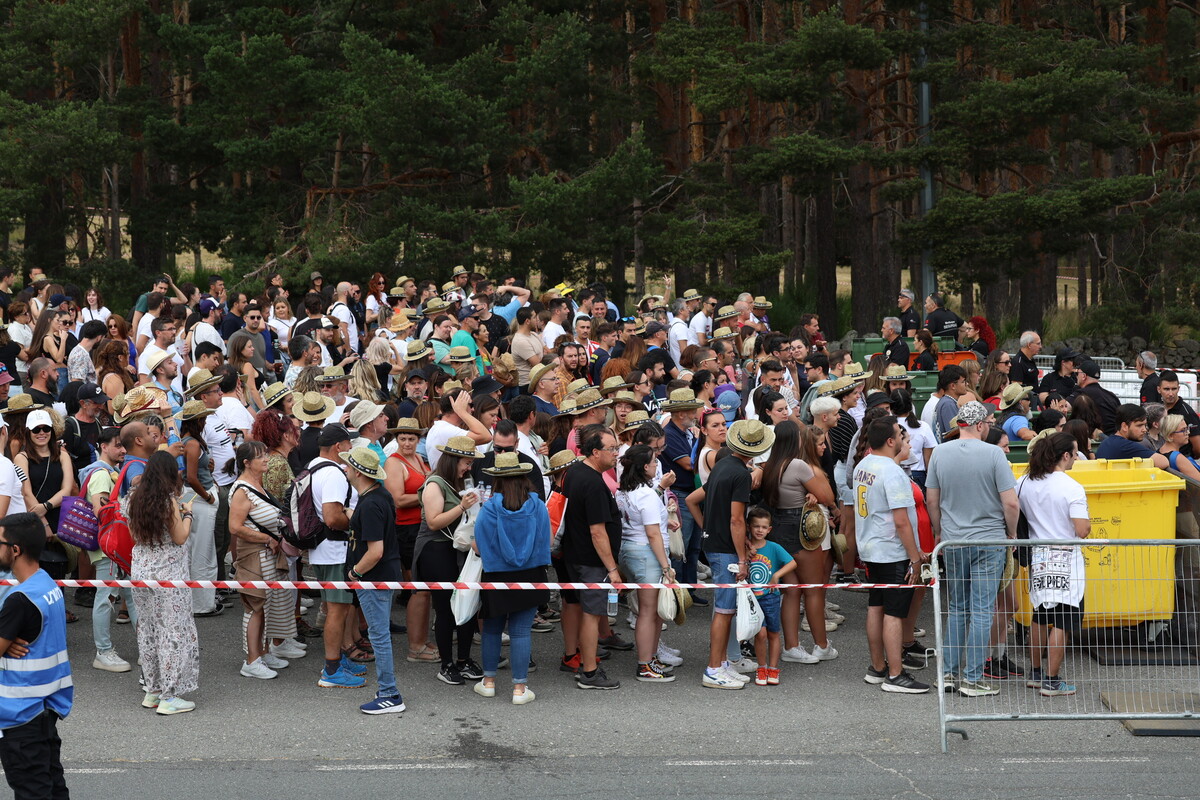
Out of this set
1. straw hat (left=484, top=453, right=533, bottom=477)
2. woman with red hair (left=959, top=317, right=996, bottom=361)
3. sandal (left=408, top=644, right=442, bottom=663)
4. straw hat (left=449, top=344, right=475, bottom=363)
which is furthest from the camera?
woman with red hair (left=959, top=317, right=996, bottom=361)

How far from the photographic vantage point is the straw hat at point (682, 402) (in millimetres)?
9672

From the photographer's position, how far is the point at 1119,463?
30.5 ft

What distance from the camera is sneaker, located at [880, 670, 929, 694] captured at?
8.36 m

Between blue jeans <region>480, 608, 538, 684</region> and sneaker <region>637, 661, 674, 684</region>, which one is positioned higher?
blue jeans <region>480, 608, 538, 684</region>

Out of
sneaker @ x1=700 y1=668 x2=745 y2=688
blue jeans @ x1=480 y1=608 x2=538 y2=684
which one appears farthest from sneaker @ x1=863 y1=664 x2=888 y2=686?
blue jeans @ x1=480 y1=608 x2=538 y2=684

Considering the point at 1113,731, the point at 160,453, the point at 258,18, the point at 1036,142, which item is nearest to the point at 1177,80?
the point at 1036,142

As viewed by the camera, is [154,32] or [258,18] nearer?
[258,18]

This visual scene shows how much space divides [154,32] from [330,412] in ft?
65.6

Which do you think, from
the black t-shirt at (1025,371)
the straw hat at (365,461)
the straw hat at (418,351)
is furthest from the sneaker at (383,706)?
the black t-shirt at (1025,371)

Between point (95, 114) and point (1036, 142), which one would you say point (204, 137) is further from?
point (1036, 142)

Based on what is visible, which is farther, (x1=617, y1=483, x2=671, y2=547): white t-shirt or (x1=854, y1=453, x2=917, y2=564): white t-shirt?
(x1=617, y1=483, x2=671, y2=547): white t-shirt

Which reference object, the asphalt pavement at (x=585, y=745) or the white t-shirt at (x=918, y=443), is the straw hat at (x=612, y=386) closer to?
the white t-shirt at (x=918, y=443)

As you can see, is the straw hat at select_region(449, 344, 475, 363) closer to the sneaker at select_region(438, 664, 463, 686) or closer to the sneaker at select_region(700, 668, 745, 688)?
the sneaker at select_region(438, 664, 463, 686)

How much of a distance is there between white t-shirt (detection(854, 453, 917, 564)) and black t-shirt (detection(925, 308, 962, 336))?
10.2m
